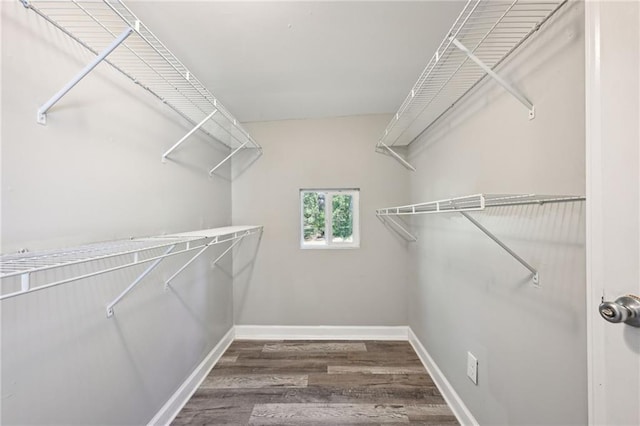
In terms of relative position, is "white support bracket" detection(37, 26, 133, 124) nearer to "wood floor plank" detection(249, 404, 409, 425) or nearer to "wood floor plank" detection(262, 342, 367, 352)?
"wood floor plank" detection(249, 404, 409, 425)

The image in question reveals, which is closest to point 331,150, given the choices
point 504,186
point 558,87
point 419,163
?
point 419,163

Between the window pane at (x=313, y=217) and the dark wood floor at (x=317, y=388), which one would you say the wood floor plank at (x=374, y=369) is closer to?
the dark wood floor at (x=317, y=388)

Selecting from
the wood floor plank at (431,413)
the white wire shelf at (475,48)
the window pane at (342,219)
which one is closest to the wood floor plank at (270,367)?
the wood floor plank at (431,413)

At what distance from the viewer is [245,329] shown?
2512 millimetres

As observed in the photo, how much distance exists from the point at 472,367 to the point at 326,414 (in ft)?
2.98

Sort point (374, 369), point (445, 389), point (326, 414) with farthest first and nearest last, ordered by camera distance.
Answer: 1. point (374, 369)
2. point (445, 389)
3. point (326, 414)

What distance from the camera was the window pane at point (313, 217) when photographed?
103 inches

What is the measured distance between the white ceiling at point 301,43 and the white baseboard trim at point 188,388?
2007mm

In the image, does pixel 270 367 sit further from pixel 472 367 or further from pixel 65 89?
pixel 65 89

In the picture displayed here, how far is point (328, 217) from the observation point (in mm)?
2584

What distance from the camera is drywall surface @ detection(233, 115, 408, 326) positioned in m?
2.46

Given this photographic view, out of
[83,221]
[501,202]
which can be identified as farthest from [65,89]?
[501,202]

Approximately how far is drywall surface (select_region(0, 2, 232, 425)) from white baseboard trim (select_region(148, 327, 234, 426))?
5cm

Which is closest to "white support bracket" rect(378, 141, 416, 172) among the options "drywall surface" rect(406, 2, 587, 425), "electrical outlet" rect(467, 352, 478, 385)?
"drywall surface" rect(406, 2, 587, 425)
